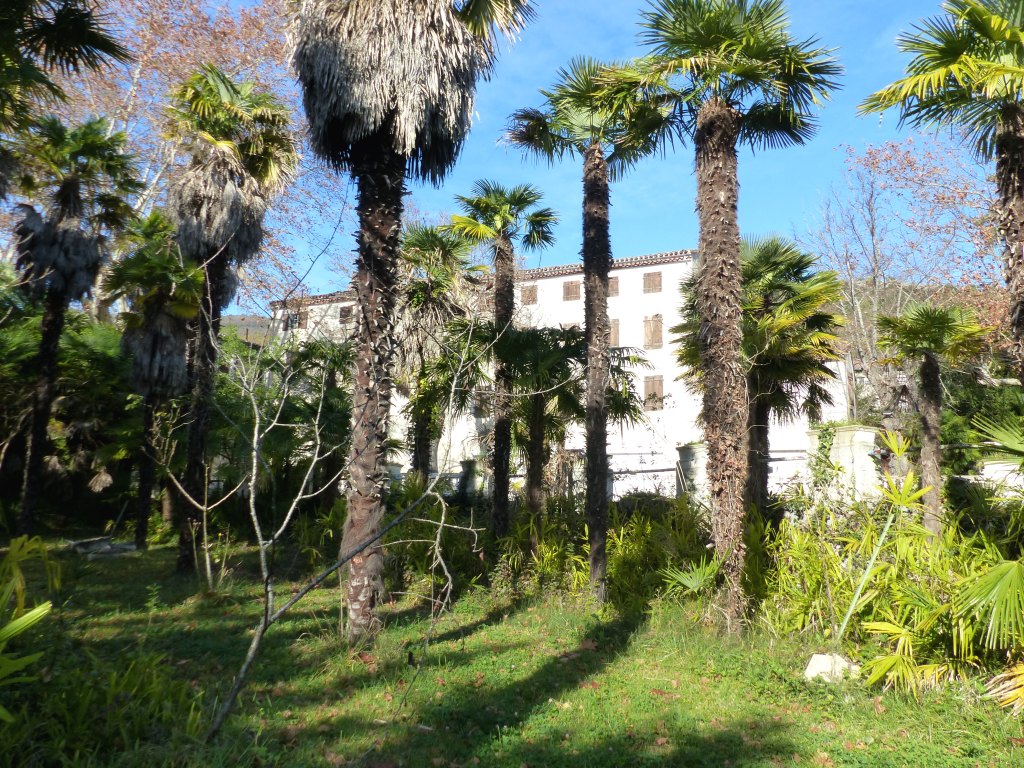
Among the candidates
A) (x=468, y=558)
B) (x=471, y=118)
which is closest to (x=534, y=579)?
(x=468, y=558)

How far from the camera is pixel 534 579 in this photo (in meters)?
12.1

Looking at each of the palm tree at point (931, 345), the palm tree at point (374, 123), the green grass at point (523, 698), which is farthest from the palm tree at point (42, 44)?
the palm tree at point (931, 345)

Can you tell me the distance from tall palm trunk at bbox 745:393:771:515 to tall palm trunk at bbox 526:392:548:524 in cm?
378

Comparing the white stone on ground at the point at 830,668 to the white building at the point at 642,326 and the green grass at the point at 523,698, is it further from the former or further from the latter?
the white building at the point at 642,326

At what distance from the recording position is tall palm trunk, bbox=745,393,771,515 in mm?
12945

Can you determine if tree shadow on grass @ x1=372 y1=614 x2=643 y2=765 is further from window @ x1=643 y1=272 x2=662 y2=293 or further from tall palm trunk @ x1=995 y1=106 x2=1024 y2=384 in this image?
window @ x1=643 y1=272 x2=662 y2=293

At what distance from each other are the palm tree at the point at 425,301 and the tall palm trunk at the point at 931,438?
9167 millimetres

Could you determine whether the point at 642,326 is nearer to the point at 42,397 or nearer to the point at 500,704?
the point at 42,397

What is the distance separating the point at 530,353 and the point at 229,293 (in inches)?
265

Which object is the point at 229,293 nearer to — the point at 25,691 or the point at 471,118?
the point at 471,118

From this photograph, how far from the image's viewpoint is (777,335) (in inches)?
518

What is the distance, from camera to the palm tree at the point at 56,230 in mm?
12219

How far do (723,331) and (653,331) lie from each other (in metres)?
22.7

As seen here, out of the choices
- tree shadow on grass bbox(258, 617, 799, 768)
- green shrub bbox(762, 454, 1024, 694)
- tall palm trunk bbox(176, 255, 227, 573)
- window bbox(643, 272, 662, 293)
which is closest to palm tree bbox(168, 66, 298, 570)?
tall palm trunk bbox(176, 255, 227, 573)
